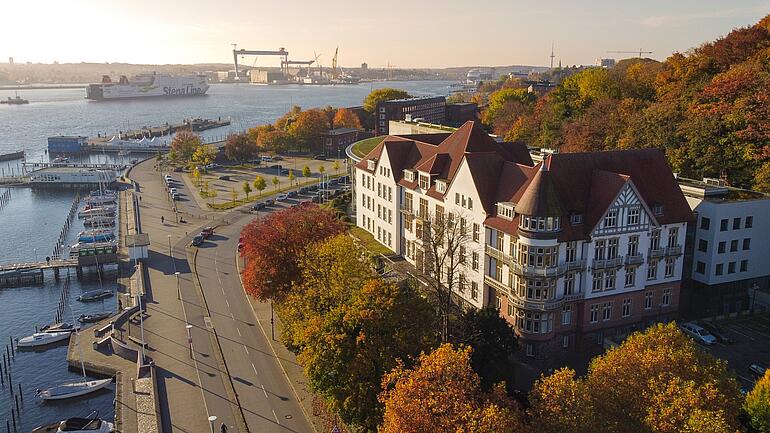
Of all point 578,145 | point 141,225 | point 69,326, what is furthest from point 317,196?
point 69,326

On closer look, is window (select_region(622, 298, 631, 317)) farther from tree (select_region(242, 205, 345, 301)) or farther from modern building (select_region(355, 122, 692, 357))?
tree (select_region(242, 205, 345, 301))

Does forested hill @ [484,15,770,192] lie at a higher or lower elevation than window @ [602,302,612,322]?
higher

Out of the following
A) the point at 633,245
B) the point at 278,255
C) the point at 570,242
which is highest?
the point at 570,242

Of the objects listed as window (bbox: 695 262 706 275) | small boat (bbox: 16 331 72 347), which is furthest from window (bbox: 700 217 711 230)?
small boat (bbox: 16 331 72 347)

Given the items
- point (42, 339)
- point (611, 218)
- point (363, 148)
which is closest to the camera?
point (611, 218)

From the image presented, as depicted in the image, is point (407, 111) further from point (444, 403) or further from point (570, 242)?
point (444, 403)

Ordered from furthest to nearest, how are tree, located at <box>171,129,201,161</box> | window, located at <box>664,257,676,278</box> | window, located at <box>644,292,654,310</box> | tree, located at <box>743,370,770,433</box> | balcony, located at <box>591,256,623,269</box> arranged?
tree, located at <box>171,129,201,161</box>
window, located at <box>664,257,676,278</box>
window, located at <box>644,292,654,310</box>
balcony, located at <box>591,256,623,269</box>
tree, located at <box>743,370,770,433</box>

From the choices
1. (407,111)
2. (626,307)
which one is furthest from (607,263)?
(407,111)

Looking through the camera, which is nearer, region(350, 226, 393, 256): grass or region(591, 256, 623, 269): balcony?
region(591, 256, 623, 269): balcony
